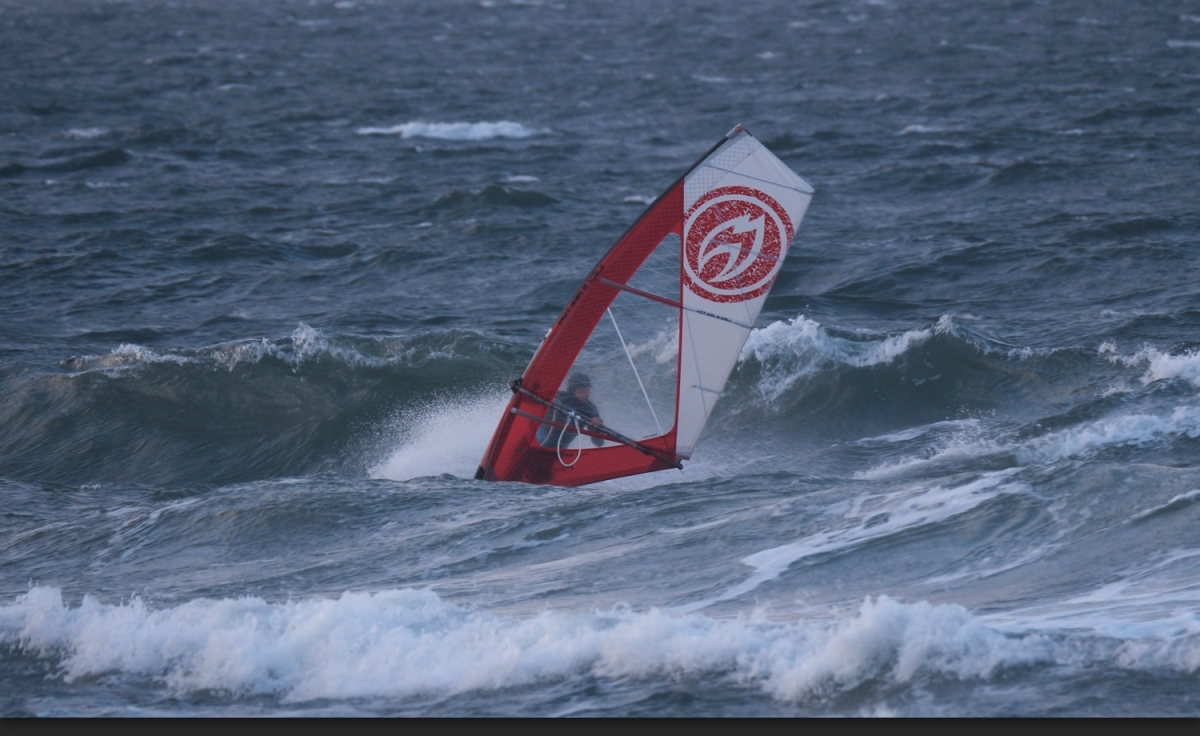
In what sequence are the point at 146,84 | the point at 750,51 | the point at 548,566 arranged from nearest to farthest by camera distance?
the point at 548,566
the point at 146,84
the point at 750,51

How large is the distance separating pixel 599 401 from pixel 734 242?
71.6 inches

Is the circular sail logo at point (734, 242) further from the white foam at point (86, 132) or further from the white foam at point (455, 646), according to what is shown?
the white foam at point (86, 132)

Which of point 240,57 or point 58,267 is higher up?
point 240,57

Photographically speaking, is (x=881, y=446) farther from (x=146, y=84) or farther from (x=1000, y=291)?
(x=146, y=84)

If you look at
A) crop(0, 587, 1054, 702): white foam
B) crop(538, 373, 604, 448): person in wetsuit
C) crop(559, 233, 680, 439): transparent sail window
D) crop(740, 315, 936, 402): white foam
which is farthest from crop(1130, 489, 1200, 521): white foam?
crop(740, 315, 936, 402): white foam

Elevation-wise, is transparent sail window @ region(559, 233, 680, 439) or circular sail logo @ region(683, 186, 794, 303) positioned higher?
circular sail logo @ region(683, 186, 794, 303)

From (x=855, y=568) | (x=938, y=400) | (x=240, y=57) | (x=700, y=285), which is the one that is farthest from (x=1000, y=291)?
(x=240, y=57)

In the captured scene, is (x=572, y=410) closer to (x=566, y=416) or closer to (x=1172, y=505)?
Answer: (x=566, y=416)

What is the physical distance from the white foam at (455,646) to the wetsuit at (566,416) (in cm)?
333

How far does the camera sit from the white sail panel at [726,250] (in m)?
10.6

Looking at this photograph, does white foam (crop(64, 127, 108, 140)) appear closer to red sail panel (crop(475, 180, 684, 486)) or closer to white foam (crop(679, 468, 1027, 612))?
red sail panel (crop(475, 180, 684, 486))

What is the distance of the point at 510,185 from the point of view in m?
23.9

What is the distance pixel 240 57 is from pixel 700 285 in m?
38.2

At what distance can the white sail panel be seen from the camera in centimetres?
1064
